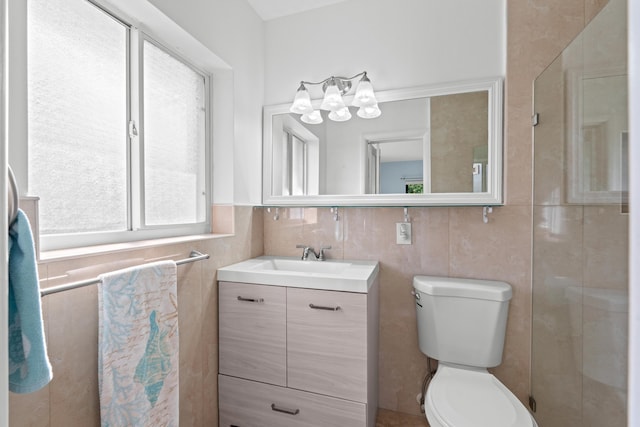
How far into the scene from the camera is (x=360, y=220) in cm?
182

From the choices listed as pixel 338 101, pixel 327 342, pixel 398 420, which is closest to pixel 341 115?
pixel 338 101

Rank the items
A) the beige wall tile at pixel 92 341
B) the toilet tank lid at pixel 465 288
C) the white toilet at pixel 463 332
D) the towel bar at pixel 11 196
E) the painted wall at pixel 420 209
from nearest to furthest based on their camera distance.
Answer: the towel bar at pixel 11 196 → the beige wall tile at pixel 92 341 → the white toilet at pixel 463 332 → the toilet tank lid at pixel 465 288 → the painted wall at pixel 420 209

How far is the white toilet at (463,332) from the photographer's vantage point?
1.31 meters

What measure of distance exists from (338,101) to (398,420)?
1.79 meters

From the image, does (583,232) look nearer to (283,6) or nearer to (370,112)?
(370,112)

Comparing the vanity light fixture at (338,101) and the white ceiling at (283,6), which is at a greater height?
the white ceiling at (283,6)

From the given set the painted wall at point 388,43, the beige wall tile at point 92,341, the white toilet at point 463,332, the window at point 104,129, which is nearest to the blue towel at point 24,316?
the beige wall tile at point 92,341

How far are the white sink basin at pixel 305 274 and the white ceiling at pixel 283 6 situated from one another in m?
1.54

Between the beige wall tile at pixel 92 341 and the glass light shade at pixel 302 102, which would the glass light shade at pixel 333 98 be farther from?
the beige wall tile at pixel 92 341

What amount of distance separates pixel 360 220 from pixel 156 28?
1360mm

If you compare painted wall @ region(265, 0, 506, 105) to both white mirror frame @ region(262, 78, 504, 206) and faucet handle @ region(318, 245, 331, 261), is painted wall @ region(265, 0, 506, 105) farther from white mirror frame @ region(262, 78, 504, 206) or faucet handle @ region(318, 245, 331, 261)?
→ faucet handle @ region(318, 245, 331, 261)

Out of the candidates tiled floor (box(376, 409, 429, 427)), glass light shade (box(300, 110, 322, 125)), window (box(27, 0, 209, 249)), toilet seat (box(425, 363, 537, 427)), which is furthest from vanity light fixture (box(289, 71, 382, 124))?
tiled floor (box(376, 409, 429, 427))

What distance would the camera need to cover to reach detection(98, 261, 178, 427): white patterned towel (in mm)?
961

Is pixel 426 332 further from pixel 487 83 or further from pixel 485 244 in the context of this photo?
pixel 487 83
